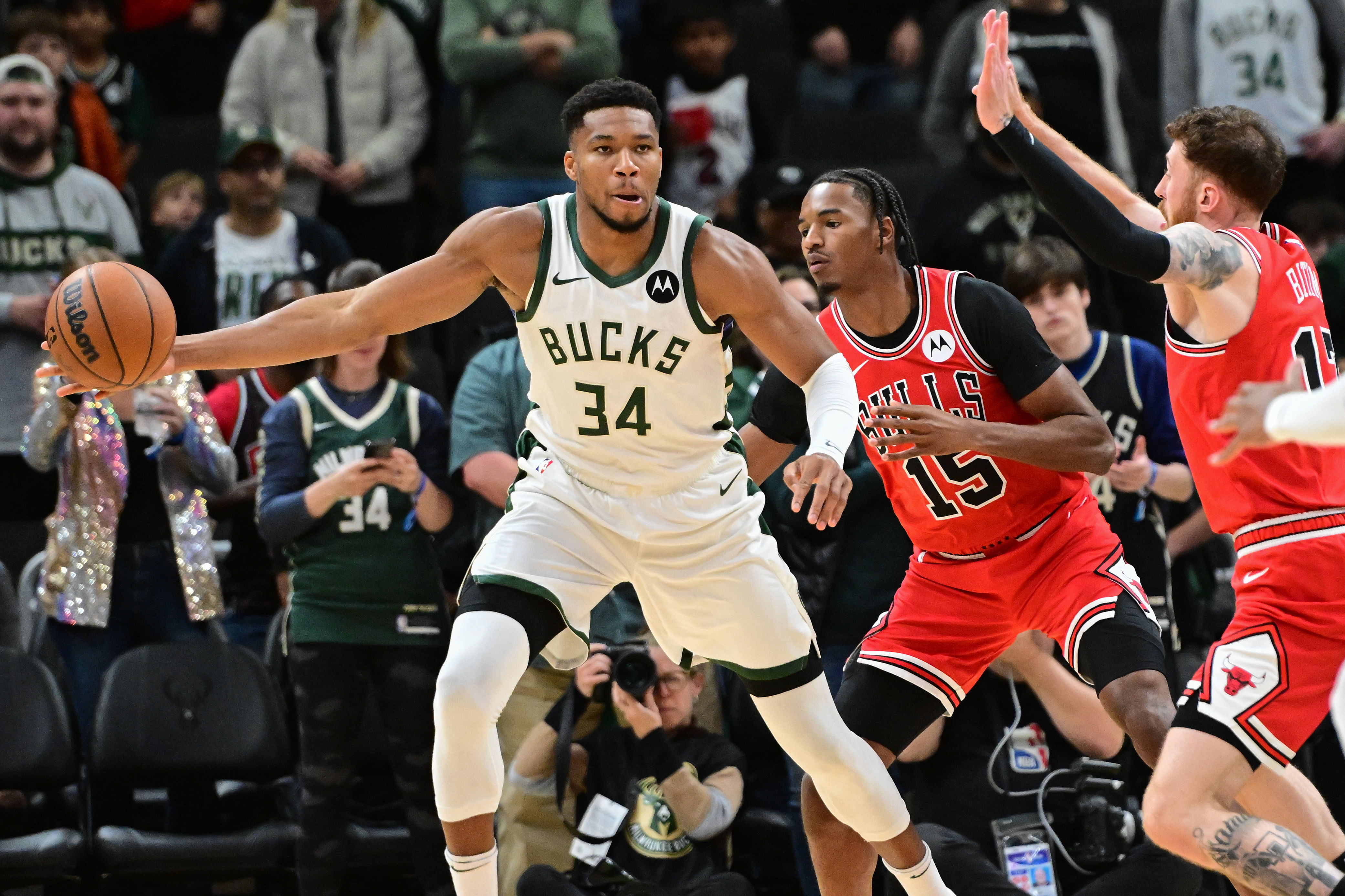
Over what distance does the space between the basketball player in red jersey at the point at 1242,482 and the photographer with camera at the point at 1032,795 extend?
102cm

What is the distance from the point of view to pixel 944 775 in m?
6.28

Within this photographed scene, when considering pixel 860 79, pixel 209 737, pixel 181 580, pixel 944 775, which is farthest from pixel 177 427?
pixel 860 79

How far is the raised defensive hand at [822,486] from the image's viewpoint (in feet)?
14.3

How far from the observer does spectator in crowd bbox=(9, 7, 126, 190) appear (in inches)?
351

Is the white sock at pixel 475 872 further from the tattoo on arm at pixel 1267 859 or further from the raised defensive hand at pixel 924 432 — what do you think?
the tattoo on arm at pixel 1267 859

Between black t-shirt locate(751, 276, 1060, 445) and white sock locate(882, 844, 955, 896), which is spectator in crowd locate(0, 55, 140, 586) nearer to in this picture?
black t-shirt locate(751, 276, 1060, 445)

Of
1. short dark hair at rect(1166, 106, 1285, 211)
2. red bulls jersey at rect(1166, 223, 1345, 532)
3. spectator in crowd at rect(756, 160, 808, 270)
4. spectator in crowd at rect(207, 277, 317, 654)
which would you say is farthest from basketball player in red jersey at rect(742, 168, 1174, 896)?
spectator in crowd at rect(207, 277, 317, 654)

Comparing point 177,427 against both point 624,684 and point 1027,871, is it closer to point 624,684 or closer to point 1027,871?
point 624,684

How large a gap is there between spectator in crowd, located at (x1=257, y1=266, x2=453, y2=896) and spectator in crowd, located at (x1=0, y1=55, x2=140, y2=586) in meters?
1.82

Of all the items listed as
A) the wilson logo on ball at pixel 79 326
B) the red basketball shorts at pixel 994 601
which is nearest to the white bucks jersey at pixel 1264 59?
the red basketball shorts at pixel 994 601

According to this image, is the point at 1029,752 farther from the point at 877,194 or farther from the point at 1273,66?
the point at 1273,66

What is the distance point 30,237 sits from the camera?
8078 mm

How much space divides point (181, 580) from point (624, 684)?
2224 mm

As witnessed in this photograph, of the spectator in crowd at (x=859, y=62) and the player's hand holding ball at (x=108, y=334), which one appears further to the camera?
the spectator in crowd at (x=859, y=62)
